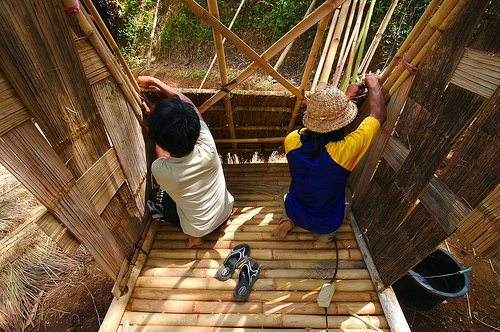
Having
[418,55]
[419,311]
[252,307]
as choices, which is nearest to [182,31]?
[418,55]

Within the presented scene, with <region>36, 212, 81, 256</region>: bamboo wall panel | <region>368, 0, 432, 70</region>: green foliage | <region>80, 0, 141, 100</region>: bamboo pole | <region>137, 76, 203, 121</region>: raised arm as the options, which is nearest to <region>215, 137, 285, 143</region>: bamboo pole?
<region>137, 76, 203, 121</region>: raised arm

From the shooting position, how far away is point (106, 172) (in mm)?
1851

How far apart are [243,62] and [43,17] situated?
6455 millimetres

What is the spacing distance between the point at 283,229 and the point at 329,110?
128 cm

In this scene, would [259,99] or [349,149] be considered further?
[259,99]

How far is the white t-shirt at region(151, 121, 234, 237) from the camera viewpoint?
6.12 ft

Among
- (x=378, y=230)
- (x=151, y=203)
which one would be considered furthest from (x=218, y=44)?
(x=378, y=230)

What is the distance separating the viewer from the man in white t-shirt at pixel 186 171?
1.67 metres

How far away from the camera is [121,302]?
2.01 m

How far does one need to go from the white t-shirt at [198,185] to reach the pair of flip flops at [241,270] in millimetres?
329

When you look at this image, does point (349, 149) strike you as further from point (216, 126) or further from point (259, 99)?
point (216, 126)

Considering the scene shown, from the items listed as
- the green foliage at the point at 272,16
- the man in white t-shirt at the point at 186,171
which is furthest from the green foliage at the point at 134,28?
the man in white t-shirt at the point at 186,171

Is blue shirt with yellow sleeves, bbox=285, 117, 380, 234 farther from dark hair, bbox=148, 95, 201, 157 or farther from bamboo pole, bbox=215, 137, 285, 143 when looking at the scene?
bamboo pole, bbox=215, 137, 285, 143

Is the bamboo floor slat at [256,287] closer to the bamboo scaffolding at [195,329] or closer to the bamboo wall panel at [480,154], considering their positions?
the bamboo scaffolding at [195,329]
